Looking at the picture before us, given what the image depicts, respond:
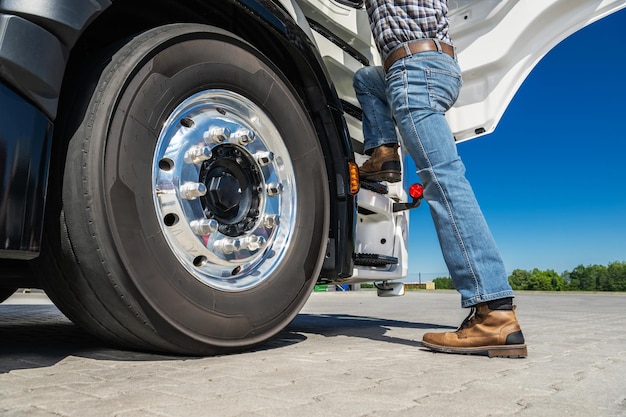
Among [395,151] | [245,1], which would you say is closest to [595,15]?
[395,151]

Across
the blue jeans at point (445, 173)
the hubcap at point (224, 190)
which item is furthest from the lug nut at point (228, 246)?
the blue jeans at point (445, 173)

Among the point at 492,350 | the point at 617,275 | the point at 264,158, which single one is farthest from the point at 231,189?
the point at 617,275

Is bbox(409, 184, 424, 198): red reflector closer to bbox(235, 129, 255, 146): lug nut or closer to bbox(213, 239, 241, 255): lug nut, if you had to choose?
bbox(235, 129, 255, 146): lug nut

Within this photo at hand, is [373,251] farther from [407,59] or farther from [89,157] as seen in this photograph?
[89,157]

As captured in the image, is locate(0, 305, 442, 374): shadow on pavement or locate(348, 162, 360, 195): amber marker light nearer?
locate(0, 305, 442, 374): shadow on pavement

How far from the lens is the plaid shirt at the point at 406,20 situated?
8.03ft

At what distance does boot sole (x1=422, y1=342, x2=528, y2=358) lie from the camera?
2131mm

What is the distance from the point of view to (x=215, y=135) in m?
2.10

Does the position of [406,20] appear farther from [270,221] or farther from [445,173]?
[270,221]

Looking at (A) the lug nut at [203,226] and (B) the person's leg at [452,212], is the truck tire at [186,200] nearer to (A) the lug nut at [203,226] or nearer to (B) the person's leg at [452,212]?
(A) the lug nut at [203,226]

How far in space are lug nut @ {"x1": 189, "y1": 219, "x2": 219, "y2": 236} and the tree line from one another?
66.2 meters

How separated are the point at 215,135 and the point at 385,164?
103 centimetres

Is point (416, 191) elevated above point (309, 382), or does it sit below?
above

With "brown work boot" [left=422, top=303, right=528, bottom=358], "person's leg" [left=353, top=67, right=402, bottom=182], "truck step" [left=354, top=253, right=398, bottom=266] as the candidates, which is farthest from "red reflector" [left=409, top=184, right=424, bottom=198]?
"brown work boot" [left=422, top=303, right=528, bottom=358]
